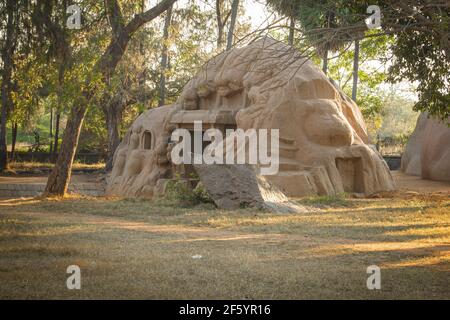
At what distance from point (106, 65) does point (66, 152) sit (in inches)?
97.0

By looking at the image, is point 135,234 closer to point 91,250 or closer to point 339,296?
point 91,250

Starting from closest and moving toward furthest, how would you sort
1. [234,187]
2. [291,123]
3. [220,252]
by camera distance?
[220,252], [234,187], [291,123]

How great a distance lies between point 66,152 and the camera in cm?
1597

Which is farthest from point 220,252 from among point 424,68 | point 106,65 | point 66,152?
point 66,152

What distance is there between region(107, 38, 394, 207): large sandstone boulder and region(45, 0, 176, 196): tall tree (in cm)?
277

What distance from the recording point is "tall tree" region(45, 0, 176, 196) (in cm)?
1527

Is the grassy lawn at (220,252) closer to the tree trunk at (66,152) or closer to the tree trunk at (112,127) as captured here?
the tree trunk at (66,152)

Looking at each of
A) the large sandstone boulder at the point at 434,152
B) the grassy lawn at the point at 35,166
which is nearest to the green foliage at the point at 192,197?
the large sandstone boulder at the point at 434,152

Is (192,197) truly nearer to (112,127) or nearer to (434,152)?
(434,152)

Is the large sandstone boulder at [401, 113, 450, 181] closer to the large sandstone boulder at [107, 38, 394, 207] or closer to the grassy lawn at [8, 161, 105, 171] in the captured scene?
the large sandstone boulder at [107, 38, 394, 207]

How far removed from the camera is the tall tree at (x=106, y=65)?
50.1ft

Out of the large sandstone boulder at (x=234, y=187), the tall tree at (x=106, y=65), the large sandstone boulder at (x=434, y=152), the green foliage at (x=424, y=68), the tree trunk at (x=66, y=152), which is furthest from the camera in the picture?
the large sandstone boulder at (x=434, y=152)

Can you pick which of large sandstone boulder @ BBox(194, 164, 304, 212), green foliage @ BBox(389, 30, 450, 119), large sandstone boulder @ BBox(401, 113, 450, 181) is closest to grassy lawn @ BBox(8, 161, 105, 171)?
large sandstone boulder @ BBox(401, 113, 450, 181)

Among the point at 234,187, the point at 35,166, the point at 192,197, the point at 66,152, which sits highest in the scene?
the point at 66,152
